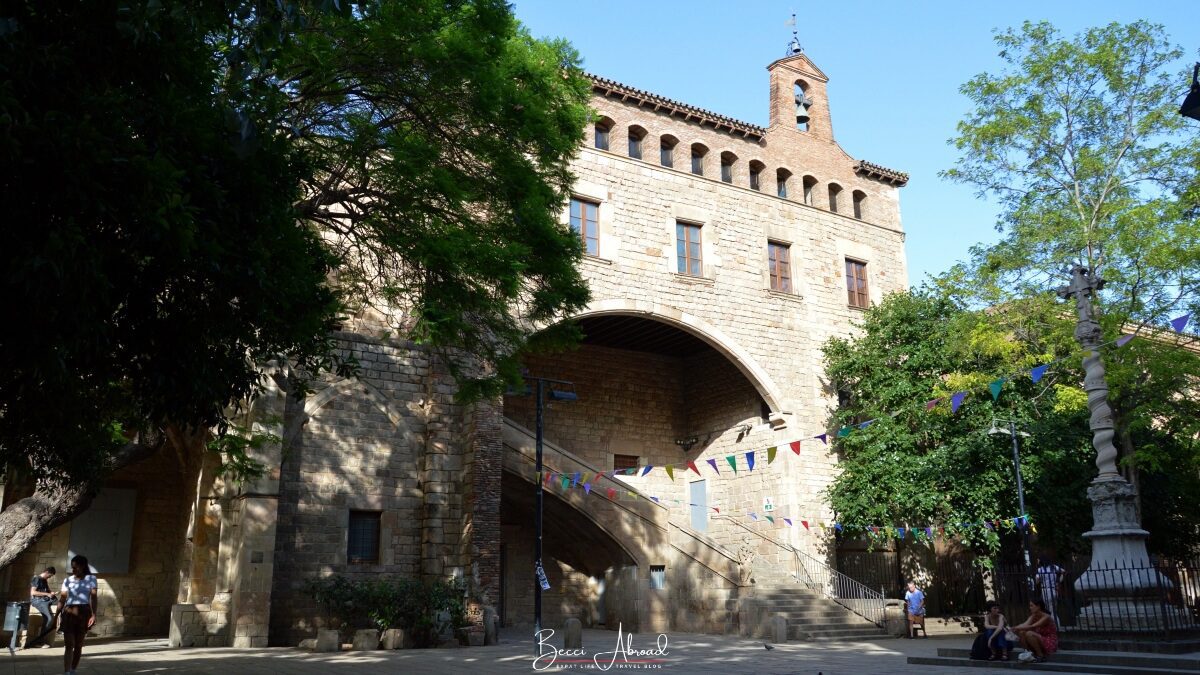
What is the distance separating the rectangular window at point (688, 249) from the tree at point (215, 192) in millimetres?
10636

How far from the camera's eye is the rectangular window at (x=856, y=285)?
24.8m

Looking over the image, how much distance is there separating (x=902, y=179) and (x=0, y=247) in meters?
24.8

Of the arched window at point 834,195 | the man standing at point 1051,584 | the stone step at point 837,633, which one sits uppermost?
the arched window at point 834,195

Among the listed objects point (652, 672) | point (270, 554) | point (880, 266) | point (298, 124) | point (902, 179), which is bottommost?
point (652, 672)

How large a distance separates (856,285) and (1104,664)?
15.7 meters

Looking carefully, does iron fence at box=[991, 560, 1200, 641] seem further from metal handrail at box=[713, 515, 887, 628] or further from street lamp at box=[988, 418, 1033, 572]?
metal handrail at box=[713, 515, 887, 628]

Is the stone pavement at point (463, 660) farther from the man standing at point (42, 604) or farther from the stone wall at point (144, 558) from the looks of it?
the stone wall at point (144, 558)

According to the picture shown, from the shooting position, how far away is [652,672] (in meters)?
11.0

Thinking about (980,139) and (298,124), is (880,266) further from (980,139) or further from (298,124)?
(298,124)

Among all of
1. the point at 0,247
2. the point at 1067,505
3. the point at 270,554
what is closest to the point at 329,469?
the point at 270,554

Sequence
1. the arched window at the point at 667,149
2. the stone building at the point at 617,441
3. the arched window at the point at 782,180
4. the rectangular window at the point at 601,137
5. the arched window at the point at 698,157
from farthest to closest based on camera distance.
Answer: the arched window at the point at 782,180
the arched window at the point at 698,157
the arched window at the point at 667,149
the rectangular window at the point at 601,137
the stone building at the point at 617,441

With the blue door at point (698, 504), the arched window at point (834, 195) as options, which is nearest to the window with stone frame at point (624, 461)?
the blue door at point (698, 504)

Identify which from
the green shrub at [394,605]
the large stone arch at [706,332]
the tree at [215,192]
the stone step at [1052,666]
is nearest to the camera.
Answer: the tree at [215,192]

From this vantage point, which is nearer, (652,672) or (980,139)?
(652,672)
